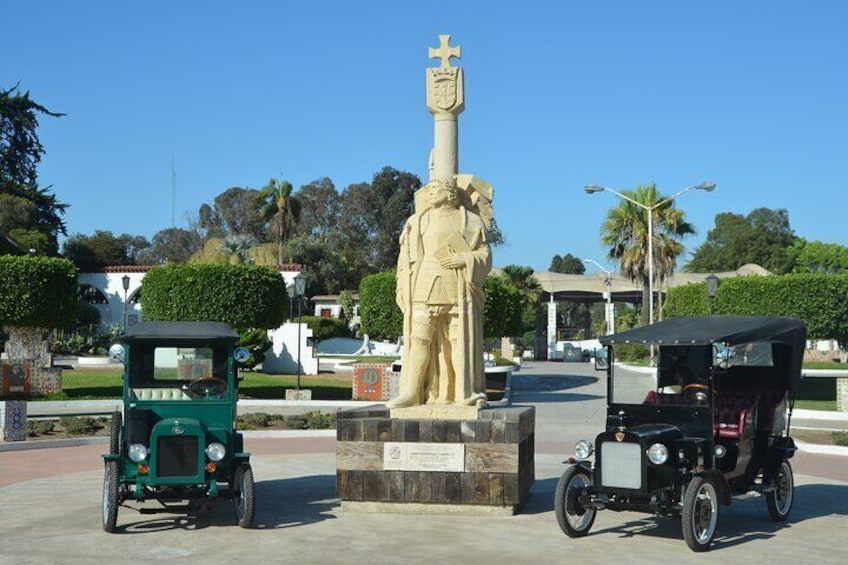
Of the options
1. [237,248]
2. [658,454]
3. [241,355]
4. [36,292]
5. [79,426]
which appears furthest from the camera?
[237,248]

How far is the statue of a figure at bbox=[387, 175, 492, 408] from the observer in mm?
11797

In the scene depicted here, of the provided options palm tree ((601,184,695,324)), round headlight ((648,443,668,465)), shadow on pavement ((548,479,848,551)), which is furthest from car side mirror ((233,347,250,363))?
palm tree ((601,184,695,324))

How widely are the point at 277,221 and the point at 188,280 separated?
45.6 metres

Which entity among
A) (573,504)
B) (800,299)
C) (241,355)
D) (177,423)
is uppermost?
(800,299)

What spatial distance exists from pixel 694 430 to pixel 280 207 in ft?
219

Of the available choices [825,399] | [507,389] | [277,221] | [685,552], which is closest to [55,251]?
[277,221]

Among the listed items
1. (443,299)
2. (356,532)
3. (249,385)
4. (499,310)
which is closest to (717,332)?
(443,299)

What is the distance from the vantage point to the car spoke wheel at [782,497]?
11.0 meters

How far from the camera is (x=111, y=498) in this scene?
999 cm

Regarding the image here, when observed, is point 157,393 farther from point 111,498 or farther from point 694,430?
point 694,430

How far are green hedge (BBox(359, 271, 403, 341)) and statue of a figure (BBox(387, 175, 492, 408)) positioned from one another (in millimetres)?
20956

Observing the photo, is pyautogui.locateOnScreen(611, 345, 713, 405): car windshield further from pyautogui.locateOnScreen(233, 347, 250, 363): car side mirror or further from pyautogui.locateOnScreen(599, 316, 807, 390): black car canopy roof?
pyautogui.locateOnScreen(233, 347, 250, 363): car side mirror

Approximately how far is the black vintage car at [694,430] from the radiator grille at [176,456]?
3.85 m

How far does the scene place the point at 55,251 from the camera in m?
→ 61.4
